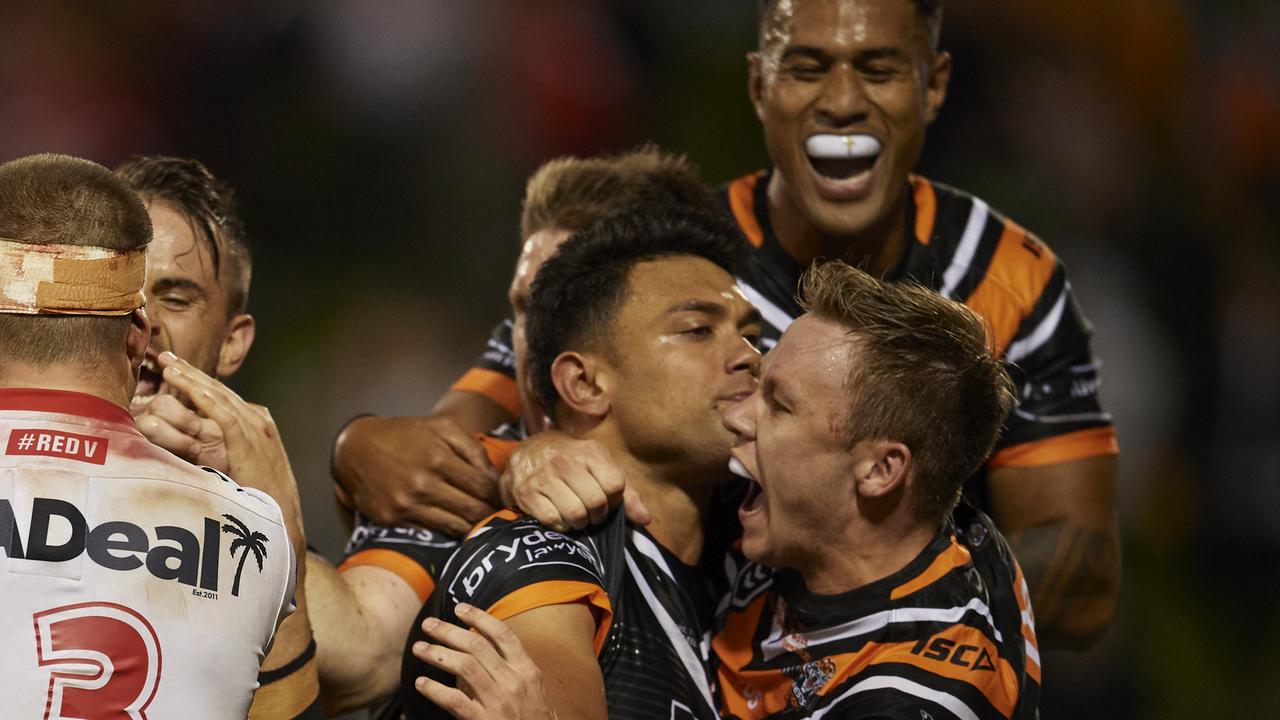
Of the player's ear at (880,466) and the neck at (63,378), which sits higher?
the neck at (63,378)

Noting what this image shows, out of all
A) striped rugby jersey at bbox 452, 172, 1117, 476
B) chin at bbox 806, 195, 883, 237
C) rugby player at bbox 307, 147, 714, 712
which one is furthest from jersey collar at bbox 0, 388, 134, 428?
chin at bbox 806, 195, 883, 237

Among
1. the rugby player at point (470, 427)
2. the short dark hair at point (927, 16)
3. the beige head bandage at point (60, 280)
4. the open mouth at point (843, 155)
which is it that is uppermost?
the short dark hair at point (927, 16)

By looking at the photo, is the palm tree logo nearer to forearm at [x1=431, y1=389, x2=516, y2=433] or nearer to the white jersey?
the white jersey

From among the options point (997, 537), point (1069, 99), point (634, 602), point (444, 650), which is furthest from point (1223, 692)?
point (444, 650)

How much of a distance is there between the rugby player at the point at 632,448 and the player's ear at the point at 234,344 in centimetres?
71

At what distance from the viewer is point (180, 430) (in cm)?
280

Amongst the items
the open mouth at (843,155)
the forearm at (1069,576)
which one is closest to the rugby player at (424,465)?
the open mouth at (843,155)

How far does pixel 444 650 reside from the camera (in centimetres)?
256

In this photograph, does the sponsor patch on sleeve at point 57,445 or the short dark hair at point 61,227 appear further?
the short dark hair at point 61,227

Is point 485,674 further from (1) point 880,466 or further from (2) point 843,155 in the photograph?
(2) point 843,155

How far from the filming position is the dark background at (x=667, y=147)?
292 inches

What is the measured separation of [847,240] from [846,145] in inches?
10.7

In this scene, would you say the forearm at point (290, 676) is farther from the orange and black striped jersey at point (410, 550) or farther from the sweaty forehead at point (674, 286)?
the sweaty forehead at point (674, 286)

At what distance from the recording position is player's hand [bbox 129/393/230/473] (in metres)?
2.76
